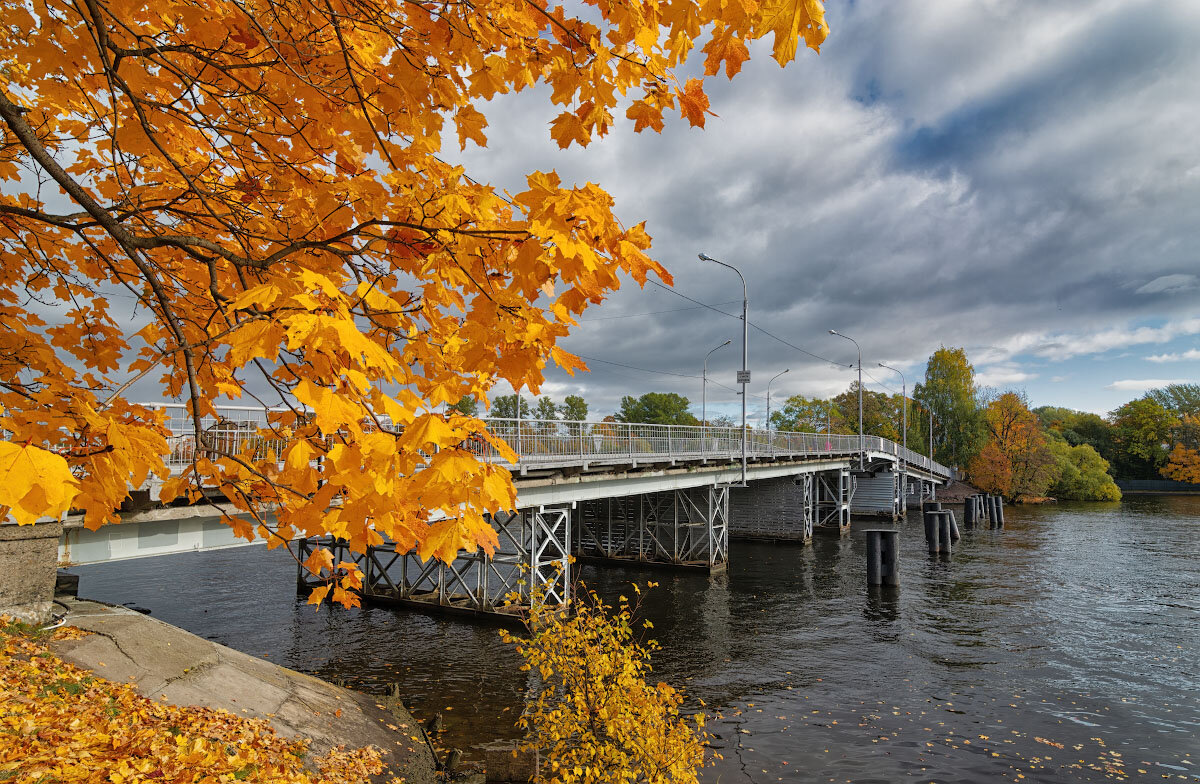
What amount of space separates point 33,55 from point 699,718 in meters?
8.14

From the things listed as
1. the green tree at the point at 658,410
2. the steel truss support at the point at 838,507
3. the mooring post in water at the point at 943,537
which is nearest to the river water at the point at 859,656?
the mooring post in water at the point at 943,537

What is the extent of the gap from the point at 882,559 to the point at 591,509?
13.6 m

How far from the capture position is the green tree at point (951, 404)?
2768 inches

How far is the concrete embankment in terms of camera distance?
671cm

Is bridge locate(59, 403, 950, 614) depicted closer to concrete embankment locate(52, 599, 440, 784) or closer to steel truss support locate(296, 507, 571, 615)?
steel truss support locate(296, 507, 571, 615)

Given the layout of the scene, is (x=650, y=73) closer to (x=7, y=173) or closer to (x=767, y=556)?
(x=7, y=173)

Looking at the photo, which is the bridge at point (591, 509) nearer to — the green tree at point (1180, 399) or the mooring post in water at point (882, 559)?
the mooring post in water at point (882, 559)

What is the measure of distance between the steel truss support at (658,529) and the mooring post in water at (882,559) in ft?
20.3

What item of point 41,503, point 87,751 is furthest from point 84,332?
point 41,503

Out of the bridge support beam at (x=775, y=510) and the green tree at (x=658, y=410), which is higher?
the green tree at (x=658, y=410)

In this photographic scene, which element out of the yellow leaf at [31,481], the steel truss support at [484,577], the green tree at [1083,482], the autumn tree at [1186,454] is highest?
the autumn tree at [1186,454]

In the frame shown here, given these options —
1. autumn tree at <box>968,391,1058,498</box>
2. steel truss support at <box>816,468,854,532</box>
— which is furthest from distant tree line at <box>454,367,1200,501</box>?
steel truss support at <box>816,468,854,532</box>

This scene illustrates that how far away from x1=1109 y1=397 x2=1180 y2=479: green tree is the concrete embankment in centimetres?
9979

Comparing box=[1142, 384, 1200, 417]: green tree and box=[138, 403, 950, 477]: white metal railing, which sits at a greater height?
box=[1142, 384, 1200, 417]: green tree
